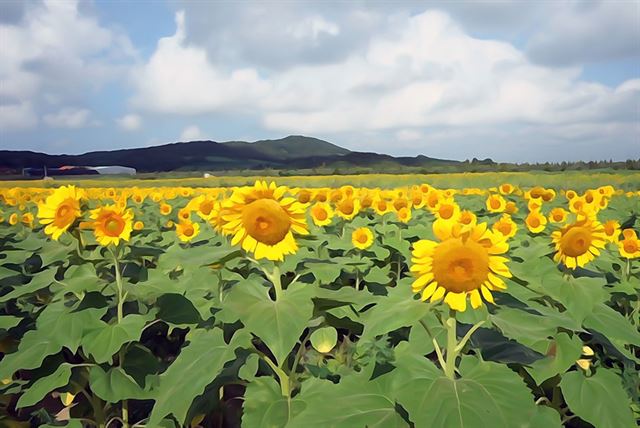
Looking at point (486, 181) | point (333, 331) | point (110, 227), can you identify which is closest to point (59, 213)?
point (110, 227)

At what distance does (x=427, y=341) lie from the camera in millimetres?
2816

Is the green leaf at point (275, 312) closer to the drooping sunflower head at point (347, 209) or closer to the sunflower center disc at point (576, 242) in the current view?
the sunflower center disc at point (576, 242)

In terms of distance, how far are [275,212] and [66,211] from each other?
178 centimetres

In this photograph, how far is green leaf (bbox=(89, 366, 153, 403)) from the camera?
351cm

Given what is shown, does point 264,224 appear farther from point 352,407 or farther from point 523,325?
point 523,325

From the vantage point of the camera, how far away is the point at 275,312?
8.23 feet

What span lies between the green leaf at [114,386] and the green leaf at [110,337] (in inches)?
7.8

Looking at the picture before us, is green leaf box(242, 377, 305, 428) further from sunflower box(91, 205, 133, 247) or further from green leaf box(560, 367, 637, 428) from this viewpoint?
sunflower box(91, 205, 133, 247)

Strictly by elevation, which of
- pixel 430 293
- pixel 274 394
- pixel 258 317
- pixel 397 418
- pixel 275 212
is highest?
pixel 275 212

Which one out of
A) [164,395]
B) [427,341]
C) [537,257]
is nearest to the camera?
[164,395]

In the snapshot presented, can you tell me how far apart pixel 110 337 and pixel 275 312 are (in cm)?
143

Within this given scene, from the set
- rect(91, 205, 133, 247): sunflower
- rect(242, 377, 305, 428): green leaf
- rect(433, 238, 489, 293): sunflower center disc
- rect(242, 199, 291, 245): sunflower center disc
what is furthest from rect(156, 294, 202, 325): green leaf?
rect(433, 238, 489, 293): sunflower center disc

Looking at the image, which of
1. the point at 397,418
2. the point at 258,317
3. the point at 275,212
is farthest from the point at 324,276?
the point at 397,418

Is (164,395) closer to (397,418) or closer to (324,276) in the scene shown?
(397,418)
